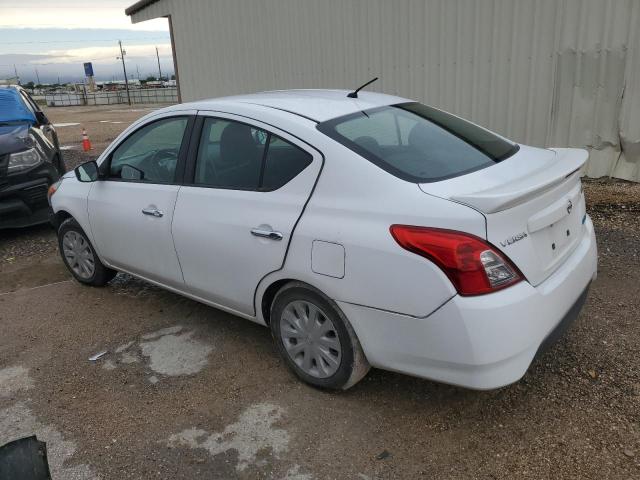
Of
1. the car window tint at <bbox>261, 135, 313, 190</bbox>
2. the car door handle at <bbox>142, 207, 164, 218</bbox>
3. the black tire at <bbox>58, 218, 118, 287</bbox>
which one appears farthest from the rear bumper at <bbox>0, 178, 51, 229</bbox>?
the car window tint at <bbox>261, 135, 313, 190</bbox>

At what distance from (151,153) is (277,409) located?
82.0 inches

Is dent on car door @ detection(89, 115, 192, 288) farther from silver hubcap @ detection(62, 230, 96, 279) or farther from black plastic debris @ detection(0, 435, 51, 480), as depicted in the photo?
black plastic debris @ detection(0, 435, 51, 480)

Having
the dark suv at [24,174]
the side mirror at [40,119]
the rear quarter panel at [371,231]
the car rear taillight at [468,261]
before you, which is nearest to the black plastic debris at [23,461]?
the rear quarter panel at [371,231]

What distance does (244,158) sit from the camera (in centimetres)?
326

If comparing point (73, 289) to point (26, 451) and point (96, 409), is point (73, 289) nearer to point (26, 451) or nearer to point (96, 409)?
point (96, 409)

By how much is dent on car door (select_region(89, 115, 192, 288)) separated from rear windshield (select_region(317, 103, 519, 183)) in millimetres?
1207

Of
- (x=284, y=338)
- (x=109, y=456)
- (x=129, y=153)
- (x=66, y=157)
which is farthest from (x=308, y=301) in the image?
Result: (x=66, y=157)

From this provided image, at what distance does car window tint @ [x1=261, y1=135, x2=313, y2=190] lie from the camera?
293 cm

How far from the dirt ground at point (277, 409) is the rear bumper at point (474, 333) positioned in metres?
0.40

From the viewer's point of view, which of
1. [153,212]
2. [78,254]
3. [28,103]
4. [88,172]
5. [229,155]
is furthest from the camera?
[28,103]

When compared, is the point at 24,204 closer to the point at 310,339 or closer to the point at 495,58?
the point at 310,339

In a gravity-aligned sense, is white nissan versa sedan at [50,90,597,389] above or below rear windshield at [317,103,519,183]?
below

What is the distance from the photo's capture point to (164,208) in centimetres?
362

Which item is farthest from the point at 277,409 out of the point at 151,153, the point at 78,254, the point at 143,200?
the point at 78,254
